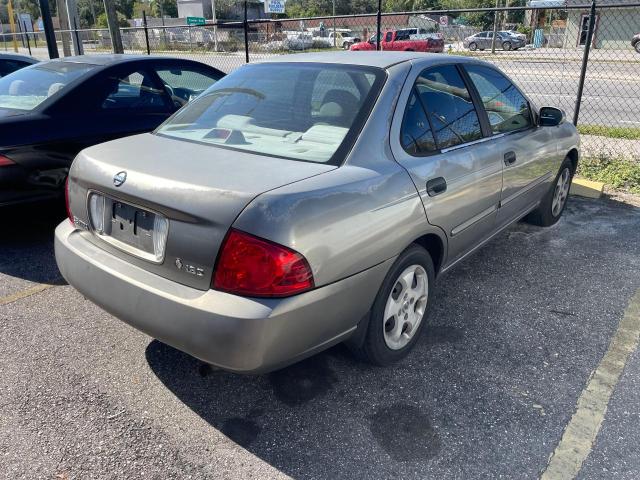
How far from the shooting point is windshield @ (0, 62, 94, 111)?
4699 mm

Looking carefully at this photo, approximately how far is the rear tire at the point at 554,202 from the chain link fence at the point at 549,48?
2.51 m

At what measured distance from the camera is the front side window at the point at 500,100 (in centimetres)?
371

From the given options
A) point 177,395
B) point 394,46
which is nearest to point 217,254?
point 177,395

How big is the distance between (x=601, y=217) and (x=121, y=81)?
4853 mm

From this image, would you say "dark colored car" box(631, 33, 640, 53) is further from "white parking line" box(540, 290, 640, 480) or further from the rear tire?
"white parking line" box(540, 290, 640, 480)

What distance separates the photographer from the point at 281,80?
10.6ft

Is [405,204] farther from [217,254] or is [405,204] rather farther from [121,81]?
[121,81]

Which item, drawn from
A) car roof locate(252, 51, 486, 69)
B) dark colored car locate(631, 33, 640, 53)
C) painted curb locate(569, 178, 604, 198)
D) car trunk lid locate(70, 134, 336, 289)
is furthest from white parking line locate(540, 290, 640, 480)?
dark colored car locate(631, 33, 640, 53)

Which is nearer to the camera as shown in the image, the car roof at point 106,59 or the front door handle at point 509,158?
the front door handle at point 509,158

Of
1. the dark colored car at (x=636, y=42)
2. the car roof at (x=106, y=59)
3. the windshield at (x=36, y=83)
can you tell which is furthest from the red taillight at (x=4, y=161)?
the dark colored car at (x=636, y=42)

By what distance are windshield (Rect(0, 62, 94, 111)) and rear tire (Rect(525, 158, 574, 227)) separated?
4322 millimetres

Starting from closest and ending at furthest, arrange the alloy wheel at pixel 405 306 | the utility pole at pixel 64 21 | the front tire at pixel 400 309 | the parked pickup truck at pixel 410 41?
the front tire at pixel 400 309 < the alloy wheel at pixel 405 306 < the utility pole at pixel 64 21 < the parked pickup truck at pixel 410 41

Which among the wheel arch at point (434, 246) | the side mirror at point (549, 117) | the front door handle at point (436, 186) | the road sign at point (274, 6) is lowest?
the wheel arch at point (434, 246)

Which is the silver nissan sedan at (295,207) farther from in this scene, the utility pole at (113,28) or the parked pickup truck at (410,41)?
the parked pickup truck at (410,41)
